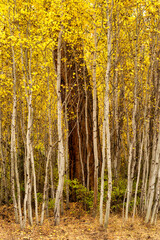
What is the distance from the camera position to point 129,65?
8109 millimetres

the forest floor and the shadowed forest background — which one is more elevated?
the shadowed forest background

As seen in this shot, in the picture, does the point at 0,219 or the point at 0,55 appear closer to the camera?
the point at 0,55

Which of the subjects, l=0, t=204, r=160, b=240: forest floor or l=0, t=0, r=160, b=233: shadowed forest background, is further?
l=0, t=0, r=160, b=233: shadowed forest background

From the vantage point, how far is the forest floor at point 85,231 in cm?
584

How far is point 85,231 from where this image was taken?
20.5 ft

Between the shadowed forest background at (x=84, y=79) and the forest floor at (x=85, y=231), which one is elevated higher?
the shadowed forest background at (x=84, y=79)

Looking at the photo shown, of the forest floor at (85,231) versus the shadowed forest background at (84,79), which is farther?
the shadowed forest background at (84,79)

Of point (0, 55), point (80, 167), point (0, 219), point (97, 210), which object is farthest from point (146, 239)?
point (0, 55)

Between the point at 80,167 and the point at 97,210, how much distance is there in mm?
1942

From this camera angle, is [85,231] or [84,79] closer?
[85,231]

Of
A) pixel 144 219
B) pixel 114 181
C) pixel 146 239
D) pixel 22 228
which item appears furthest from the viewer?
pixel 114 181

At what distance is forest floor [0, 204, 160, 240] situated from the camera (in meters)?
5.84

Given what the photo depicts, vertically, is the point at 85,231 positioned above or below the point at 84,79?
below

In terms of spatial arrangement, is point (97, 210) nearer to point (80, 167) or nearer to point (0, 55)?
point (80, 167)
